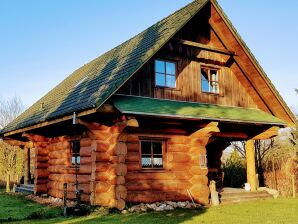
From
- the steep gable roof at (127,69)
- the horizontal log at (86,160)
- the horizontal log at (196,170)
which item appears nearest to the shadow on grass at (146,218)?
the horizontal log at (196,170)

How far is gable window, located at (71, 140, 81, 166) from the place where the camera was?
1472cm

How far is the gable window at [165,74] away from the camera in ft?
46.4

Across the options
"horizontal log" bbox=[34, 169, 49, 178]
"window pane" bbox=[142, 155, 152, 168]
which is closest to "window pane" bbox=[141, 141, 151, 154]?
"window pane" bbox=[142, 155, 152, 168]

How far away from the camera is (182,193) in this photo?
1371cm

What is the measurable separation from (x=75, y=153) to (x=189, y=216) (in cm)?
561

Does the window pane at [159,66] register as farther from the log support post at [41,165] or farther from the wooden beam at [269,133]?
A: the log support post at [41,165]

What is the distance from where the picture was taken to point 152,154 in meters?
13.6

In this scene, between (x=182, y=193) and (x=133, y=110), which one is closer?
(x=133, y=110)

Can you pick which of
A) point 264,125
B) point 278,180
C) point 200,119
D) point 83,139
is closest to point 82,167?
point 83,139

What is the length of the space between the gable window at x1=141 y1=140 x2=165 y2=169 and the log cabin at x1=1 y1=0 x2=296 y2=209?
35 millimetres

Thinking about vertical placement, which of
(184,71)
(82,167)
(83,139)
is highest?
(184,71)

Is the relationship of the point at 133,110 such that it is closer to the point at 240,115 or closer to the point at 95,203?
the point at 95,203

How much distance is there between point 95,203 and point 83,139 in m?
2.76

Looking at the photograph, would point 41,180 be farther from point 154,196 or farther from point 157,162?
point 154,196
